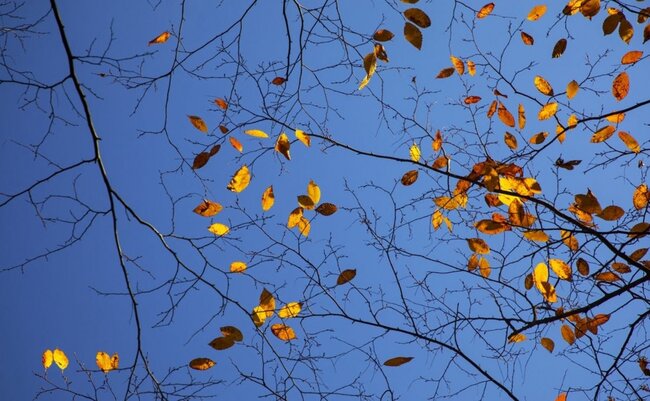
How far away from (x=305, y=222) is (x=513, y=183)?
1701 millimetres

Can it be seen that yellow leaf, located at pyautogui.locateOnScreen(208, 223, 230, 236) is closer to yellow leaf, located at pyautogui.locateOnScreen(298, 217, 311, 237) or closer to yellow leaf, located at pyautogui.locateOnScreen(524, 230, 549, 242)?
yellow leaf, located at pyautogui.locateOnScreen(298, 217, 311, 237)

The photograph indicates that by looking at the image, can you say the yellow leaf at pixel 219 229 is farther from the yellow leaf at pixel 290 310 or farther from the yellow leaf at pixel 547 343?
the yellow leaf at pixel 547 343

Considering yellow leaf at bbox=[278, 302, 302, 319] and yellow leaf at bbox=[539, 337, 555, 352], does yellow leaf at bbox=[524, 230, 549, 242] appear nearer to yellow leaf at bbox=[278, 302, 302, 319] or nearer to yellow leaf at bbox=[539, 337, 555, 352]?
yellow leaf at bbox=[539, 337, 555, 352]

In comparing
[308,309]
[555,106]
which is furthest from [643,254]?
[308,309]

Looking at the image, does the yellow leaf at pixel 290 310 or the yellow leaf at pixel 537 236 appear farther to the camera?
the yellow leaf at pixel 290 310

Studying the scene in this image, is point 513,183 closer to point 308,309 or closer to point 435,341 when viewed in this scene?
point 435,341

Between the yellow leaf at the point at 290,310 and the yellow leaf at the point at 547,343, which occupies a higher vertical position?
the yellow leaf at the point at 290,310

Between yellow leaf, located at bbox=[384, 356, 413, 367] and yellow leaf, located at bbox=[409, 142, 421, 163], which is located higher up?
yellow leaf, located at bbox=[409, 142, 421, 163]

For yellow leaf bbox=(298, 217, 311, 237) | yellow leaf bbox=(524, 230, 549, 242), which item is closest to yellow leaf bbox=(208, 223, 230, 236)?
yellow leaf bbox=(298, 217, 311, 237)

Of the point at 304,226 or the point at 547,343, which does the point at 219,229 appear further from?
the point at 547,343

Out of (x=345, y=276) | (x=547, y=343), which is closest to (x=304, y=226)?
(x=345, y=276)

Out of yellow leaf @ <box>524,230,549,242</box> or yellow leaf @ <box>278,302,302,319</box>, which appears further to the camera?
yellow leaf @ <box>278,302,302,319</box>

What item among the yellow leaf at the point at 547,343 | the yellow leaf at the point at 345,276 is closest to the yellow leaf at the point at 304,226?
the yellow leaf at the point at 345,276

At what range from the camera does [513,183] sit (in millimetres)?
4121
